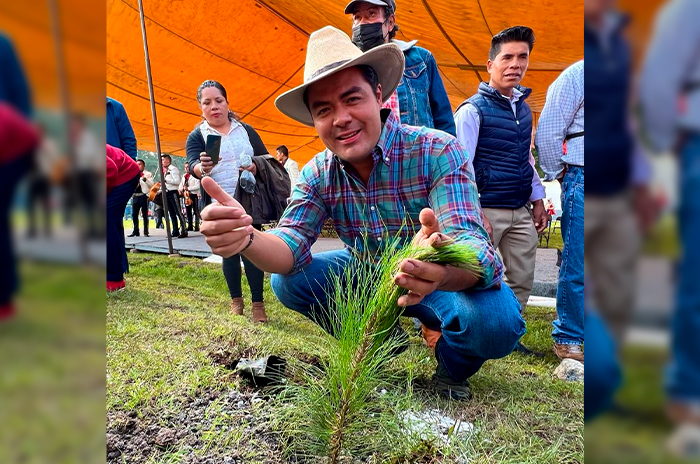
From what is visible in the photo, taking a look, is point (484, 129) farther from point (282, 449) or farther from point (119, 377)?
point (119, 377)

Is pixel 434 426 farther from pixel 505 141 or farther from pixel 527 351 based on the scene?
pixel 505 141

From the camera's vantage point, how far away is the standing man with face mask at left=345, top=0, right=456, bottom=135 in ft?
8.54

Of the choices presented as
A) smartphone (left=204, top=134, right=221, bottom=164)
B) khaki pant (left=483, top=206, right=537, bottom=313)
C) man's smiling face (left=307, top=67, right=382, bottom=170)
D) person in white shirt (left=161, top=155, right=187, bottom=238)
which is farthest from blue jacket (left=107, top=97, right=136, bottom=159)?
person in white shirt (left=161, top=155, right=187, bottom=238)

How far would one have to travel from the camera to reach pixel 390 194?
6.40 feet

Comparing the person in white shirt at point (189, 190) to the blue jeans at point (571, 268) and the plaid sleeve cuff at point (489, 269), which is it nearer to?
the blue jeans at point (571, 268)

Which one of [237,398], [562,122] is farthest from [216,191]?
[562,122]

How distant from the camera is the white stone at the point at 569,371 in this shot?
225 centimetres

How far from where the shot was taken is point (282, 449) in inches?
53.7
